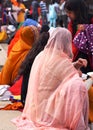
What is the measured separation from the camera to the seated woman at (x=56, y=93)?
371 cm

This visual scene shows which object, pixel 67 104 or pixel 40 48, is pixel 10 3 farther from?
pixel 67 104

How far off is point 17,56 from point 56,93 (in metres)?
2.48

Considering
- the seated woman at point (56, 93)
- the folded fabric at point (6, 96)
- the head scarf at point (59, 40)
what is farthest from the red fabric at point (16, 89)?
the head scarf at point (59, 40)

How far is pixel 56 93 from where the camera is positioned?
3811mm

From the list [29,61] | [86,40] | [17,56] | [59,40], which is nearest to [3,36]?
[17,56]

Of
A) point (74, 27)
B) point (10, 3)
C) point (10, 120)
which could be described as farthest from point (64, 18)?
point (10, 120)

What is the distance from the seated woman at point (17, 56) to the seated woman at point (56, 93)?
2093mm

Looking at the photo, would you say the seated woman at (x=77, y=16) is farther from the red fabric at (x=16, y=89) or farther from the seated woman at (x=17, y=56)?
the seated woman at (x=17, y=56)

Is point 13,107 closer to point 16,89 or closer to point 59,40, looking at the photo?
point 16,89

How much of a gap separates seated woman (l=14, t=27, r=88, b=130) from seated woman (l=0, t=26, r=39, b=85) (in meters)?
2.09

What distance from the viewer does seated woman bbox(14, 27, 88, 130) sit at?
3711 millimetres

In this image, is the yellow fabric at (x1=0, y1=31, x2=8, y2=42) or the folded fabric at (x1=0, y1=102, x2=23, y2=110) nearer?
the folded fabric at (x1=0, y1=102, x2=23, y2=110)

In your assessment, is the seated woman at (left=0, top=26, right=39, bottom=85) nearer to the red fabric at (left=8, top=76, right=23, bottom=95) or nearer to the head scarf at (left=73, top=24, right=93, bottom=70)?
the red fabric at (left=8, top=76, right=23, bottom=95)

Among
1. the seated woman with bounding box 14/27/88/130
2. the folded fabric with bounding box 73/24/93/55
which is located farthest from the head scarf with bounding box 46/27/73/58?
the folded fabric with bounding box 73/24/93/55
